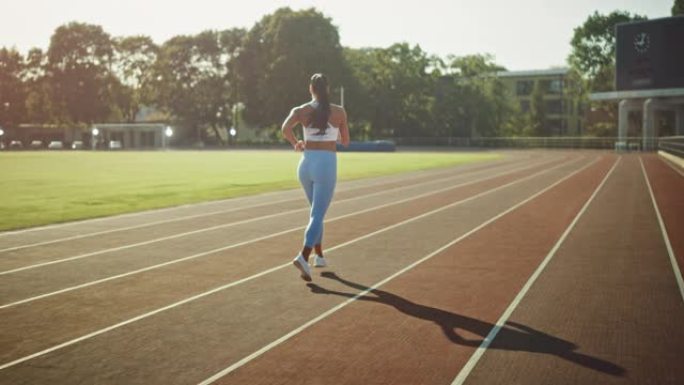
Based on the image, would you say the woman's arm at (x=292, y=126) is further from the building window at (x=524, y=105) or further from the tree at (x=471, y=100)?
the building window at (x=524, y=105)

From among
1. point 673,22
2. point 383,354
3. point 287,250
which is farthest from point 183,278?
point 673,22

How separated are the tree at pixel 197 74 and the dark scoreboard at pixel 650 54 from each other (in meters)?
51.8

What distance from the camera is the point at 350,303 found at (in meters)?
5.96

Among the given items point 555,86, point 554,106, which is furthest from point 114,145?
point 555,86

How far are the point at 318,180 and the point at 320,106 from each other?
0.79 meters

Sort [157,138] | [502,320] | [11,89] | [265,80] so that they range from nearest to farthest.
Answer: [502,320] < [265,80] < [157,138] < [11,89]

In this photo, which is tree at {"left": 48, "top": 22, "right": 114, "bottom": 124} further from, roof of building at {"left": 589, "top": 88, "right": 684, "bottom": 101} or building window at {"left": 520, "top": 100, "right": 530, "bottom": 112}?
roof of building at {"left": 589, "top": 88, "right": 684, "bottom": 101}

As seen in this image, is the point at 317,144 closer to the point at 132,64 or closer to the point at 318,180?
the point at 318,180

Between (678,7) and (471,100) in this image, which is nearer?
(678,7)

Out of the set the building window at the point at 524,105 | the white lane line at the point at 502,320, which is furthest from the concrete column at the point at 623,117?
the white lane line at the point at 502,320

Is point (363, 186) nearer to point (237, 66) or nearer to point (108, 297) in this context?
point (108, 297)

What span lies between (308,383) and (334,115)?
12.4 ft

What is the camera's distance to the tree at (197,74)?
85.9 m

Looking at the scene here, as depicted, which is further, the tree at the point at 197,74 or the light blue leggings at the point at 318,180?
the tree at the point at 197,74
